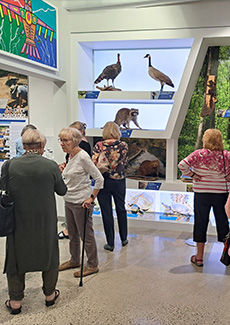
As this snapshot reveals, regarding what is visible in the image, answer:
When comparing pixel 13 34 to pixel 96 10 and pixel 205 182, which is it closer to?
pixel 96 10

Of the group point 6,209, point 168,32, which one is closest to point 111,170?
point 6,209

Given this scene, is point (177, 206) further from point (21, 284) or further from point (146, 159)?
point (21, 284)

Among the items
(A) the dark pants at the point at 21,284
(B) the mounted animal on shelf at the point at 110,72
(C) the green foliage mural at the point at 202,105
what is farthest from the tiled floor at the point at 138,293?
(B) the mounted animal on shelf at the point at 110,72

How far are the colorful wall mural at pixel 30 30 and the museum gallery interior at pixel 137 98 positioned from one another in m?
0.01

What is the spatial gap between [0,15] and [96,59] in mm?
2000

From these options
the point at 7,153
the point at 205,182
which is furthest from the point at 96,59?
the point at 205,182

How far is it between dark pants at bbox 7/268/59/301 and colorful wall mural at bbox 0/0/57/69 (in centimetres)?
204

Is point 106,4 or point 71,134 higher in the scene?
point 106,4

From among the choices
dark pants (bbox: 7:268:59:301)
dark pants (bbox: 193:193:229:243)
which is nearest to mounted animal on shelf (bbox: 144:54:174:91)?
dark pants (bbox: 193:193:229:243)

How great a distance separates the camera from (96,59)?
16.4ft

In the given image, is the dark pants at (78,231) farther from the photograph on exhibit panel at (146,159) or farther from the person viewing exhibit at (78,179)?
the photograph on exhibit panel at (146,159)

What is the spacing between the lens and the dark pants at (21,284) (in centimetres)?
248

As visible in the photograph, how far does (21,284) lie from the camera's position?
2.51 m

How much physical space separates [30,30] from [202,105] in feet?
7.72
